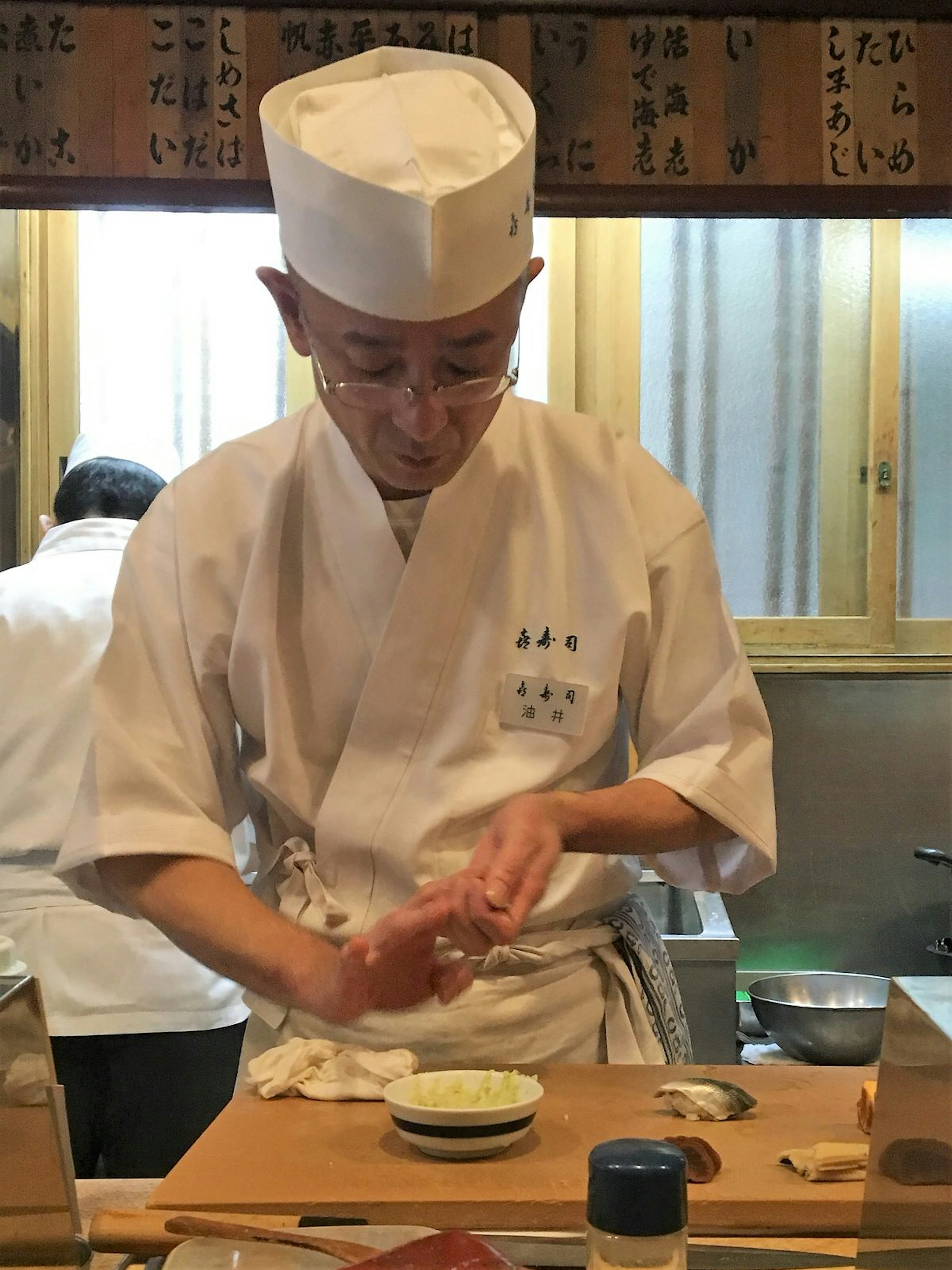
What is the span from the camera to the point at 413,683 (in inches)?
55.6

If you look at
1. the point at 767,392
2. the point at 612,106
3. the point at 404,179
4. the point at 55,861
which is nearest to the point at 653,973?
the point at 404,179

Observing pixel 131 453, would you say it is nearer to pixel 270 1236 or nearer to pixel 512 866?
pixel 512 866

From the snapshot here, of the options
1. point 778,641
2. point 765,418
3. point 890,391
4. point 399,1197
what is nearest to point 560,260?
point 765,418

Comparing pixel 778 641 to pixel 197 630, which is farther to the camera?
pixel 778 641

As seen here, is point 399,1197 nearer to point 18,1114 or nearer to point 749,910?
point 18,1114

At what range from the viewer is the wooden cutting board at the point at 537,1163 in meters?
1.02

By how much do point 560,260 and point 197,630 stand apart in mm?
2361

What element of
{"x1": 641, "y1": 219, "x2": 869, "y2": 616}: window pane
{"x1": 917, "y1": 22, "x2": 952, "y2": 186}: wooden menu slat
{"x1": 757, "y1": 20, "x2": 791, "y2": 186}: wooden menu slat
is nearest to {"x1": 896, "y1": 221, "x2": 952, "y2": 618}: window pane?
{"x1": 641, "y1": 219, "x2": 869, "y2": 616}: window pane

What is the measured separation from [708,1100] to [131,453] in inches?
78.0

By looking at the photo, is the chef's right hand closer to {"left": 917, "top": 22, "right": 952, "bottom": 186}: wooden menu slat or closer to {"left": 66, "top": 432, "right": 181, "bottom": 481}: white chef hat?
{"left": 66, "top": 432, "right": 181, "bottom": 481}: white chef hat

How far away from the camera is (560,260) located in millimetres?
3543

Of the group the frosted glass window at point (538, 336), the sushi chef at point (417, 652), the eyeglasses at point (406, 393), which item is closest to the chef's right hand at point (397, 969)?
the sushi chef at point (417, 652)

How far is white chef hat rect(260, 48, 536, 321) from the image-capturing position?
1.30 metres

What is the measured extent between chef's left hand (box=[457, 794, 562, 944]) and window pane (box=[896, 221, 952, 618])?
2.56 meters
